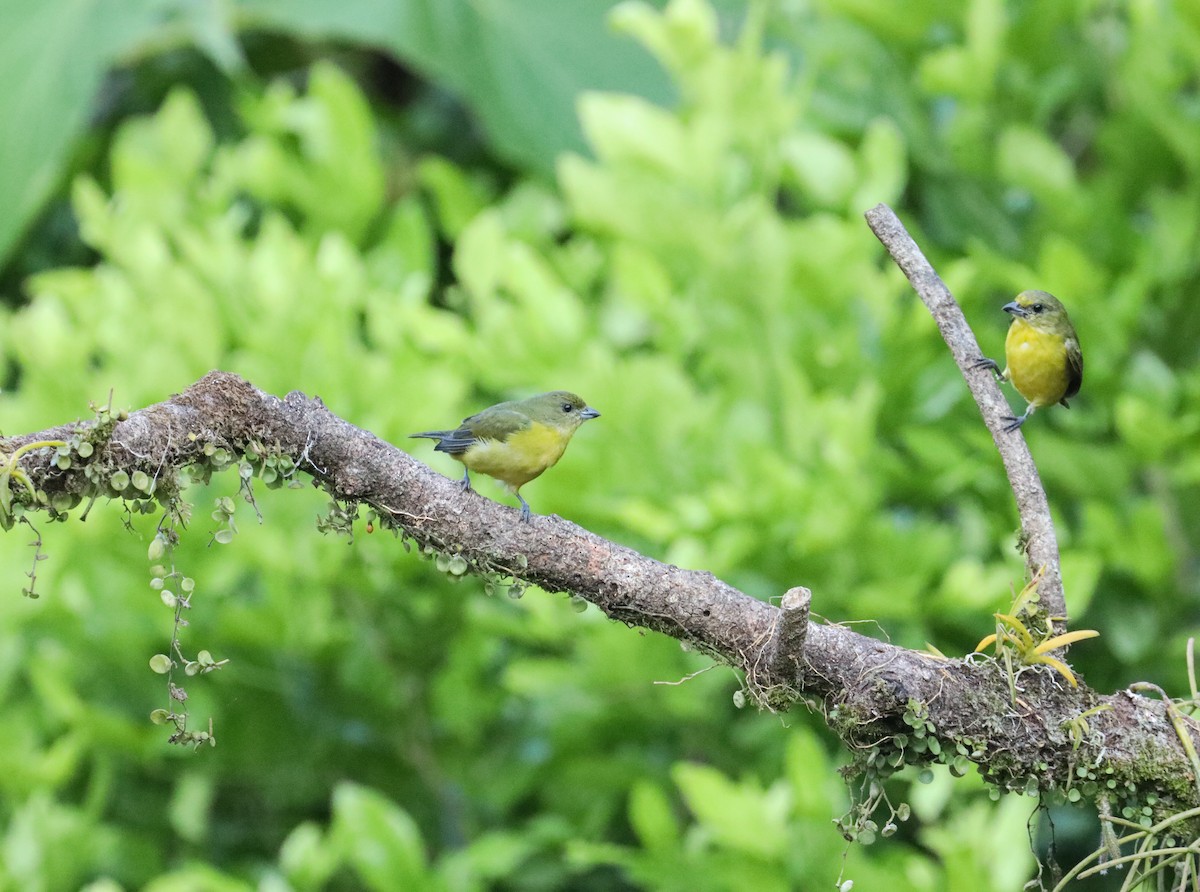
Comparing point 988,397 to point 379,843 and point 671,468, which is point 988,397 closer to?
point 671,468

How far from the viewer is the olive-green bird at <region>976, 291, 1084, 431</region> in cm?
160

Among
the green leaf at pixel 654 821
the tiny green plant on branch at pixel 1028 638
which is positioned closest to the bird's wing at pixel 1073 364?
the tiny green plant on branch at pixel 1028 638

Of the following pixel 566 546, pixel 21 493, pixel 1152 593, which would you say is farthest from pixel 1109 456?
pixel 21 493

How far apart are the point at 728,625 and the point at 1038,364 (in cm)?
49

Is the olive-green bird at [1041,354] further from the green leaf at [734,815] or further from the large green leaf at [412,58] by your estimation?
the large green leaf at [412,58]

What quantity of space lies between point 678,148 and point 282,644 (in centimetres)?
162

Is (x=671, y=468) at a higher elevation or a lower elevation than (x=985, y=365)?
lower

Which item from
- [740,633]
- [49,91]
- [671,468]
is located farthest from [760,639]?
[49,91]

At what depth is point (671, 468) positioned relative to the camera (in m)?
3.35

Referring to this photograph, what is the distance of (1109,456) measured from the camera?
131 inches

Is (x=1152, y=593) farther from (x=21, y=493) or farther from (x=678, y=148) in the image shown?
(x=21, y=493)

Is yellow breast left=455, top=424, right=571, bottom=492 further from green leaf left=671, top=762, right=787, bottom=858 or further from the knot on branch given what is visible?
green leaf left=671, top=762, right=787, bottom=858

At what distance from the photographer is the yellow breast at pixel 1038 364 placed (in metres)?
1.60

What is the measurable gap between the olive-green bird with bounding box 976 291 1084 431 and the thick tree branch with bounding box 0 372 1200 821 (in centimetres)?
34
